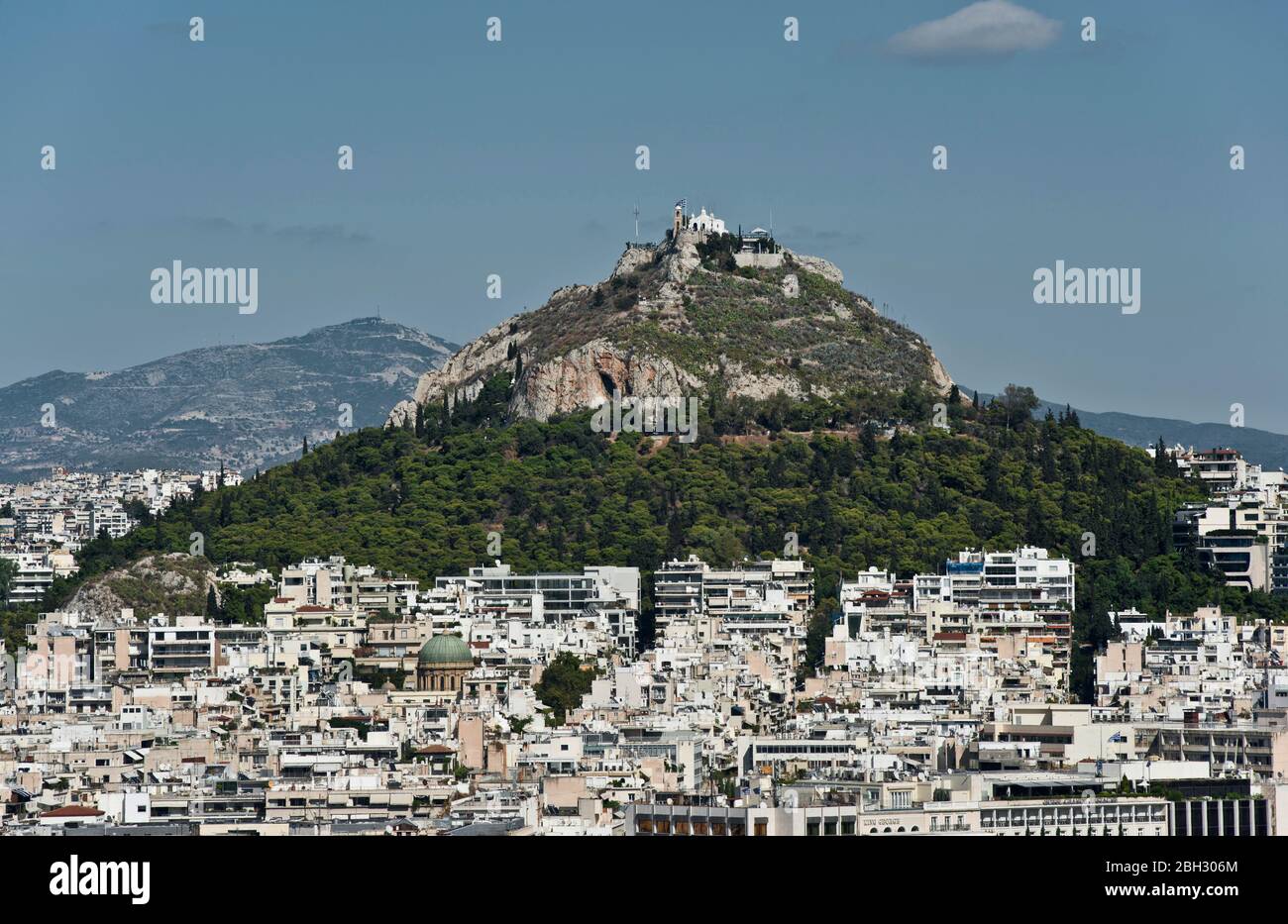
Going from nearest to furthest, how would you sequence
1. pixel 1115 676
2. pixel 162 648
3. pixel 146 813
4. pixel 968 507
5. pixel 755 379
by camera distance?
pixel 146 813 < pixel 1115 676 < pixel 162 648 < pixel 968 507 < pixel 755 379

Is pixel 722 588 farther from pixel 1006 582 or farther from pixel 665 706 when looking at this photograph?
pixel 665 706

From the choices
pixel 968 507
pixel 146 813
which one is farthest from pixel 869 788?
pixel 968 507

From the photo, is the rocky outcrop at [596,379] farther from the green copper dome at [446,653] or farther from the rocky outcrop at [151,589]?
the green copper dome at [446,653]

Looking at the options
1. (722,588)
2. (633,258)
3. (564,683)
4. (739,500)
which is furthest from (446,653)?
(633,258)

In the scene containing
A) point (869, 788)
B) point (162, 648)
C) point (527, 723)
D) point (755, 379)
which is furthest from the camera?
point (755, 379)
